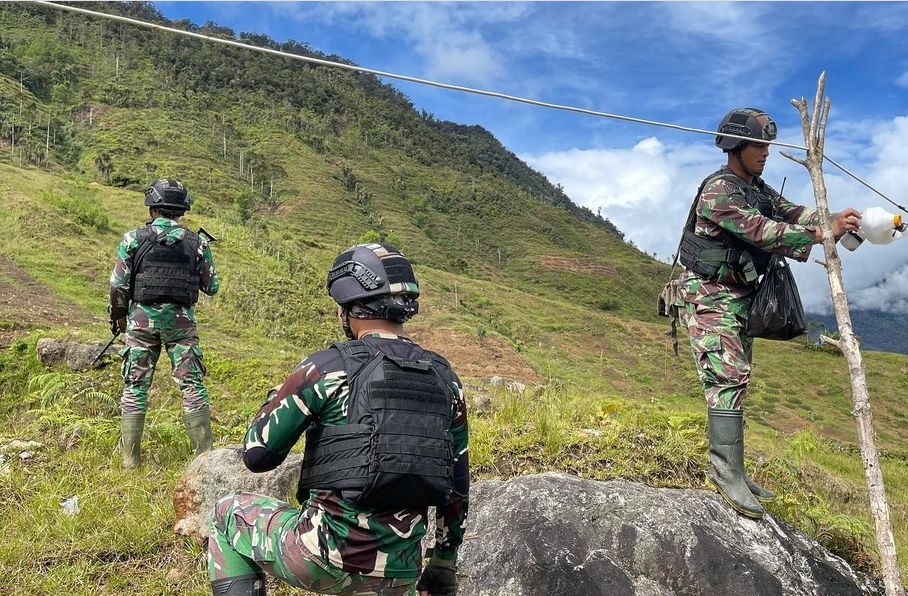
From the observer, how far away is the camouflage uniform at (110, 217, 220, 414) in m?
5.22

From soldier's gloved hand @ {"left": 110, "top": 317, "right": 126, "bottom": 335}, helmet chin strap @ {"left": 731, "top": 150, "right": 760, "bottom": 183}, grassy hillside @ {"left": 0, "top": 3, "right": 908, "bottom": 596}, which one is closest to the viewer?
helmet chin strap @ {"left": 731, "top": 150, "right": 760, "bottom": 183}

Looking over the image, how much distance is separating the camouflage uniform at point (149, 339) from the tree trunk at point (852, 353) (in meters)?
4.73

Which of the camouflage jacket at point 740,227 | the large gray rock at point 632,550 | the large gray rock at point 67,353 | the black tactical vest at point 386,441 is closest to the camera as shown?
the black tactical vest at point 386,441

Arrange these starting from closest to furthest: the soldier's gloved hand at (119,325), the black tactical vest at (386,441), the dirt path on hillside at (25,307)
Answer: the black tactical vest at (386,441) → the soldier's gloved hand at (119,325) → the dirt path on hillside at (25,307)

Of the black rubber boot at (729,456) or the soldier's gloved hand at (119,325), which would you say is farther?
the soldier's gloved hand at (119,325)

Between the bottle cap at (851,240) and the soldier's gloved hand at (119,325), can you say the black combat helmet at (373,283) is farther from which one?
the soldier's gloved hand at (119,325)

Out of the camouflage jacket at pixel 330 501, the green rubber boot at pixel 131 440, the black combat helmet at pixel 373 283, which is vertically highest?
the black combat helmet at pixel 373 283

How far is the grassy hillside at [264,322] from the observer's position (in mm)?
4293

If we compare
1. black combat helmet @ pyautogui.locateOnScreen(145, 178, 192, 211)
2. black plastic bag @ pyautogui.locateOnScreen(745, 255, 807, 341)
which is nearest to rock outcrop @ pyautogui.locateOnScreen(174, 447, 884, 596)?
black plastic bag @ pyautogui.locateOnScreen(745, 255, 807, 341)

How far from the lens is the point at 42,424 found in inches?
224

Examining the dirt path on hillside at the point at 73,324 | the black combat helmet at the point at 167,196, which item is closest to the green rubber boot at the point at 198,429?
the black combat helmet at the point at 167,196

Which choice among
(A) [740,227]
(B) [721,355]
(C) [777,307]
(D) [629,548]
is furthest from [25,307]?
(C) [777,307]

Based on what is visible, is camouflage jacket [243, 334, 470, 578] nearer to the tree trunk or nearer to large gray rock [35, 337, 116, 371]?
the tree trunk

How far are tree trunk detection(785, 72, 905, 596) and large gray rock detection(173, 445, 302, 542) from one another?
3.30m
